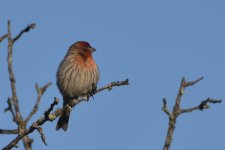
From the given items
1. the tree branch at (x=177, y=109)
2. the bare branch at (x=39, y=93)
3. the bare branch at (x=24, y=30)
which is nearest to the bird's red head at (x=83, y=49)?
the bare branch at (x=24, y=30)

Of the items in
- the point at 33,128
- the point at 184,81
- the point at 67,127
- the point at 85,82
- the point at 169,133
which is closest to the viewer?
the point at 169,133

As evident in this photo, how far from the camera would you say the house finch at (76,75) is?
10445mm

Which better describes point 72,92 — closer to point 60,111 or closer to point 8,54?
point 60,111

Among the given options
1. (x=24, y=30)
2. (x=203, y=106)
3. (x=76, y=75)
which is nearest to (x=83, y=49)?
(x=76, y=75)

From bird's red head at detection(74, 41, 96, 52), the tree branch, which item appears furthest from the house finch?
the tree branch

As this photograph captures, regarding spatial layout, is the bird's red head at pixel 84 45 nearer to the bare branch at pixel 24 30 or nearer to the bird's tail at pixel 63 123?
the bird's tail at pixel 63 123

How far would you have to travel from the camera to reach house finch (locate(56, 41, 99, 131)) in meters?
10.4

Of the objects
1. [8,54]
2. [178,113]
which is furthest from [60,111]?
[178,113]

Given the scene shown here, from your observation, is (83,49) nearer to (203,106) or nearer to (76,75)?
(76,75)

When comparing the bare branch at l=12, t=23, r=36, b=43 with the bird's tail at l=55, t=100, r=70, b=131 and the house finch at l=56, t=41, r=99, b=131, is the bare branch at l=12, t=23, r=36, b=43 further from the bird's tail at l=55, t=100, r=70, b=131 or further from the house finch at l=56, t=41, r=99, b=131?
the bird's tail at l=55, t=100, r=70, b=131

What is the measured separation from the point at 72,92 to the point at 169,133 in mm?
8501

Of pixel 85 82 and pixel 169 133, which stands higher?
pixel 85 82

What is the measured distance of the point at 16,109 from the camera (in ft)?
8.67

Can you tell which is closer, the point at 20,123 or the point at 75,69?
the point at 20,123
